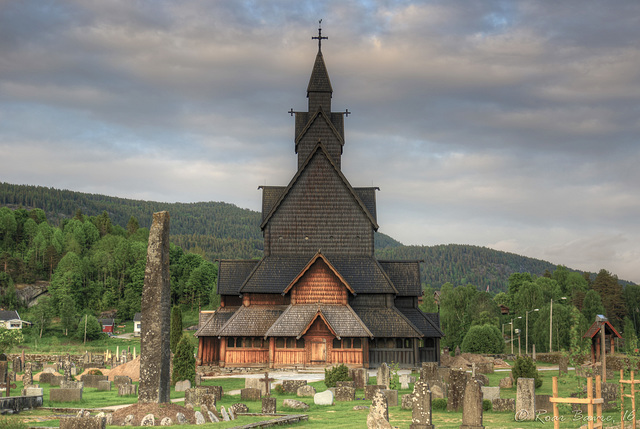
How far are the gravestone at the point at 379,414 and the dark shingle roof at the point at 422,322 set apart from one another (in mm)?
29451

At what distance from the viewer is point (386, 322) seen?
46219mm

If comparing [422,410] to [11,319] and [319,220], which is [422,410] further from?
[11,319]

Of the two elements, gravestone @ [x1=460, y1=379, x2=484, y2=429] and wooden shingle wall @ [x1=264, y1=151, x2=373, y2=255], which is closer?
gravestone @ [x1=460, y1=379, x2=484, y2=429]

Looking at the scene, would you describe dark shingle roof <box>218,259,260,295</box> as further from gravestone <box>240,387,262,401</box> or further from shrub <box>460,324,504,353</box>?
gravestone <box>240,387,262,401</box>

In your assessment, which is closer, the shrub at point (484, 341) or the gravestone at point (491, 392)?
the gravestone at point (491, 392)

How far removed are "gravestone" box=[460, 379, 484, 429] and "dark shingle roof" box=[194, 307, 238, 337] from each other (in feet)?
97.4

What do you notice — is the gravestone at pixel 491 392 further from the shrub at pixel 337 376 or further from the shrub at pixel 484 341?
the shrub at pixel 484 341

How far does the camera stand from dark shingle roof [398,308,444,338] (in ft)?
155

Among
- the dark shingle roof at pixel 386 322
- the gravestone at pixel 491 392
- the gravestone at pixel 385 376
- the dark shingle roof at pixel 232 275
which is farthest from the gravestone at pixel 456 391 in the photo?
the dark shingle roof at pixel 232 275

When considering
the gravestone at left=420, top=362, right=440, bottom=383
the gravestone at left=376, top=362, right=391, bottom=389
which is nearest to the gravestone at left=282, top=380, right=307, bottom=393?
the gravestone at left=376, top=362, right=391, bottom=389

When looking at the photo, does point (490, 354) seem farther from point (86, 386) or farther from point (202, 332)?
point (86, 386)

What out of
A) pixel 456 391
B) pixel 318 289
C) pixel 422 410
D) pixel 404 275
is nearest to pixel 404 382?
pixel 456 391

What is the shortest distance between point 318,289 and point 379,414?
93.2 ft

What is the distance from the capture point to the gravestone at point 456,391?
23.8 metres
